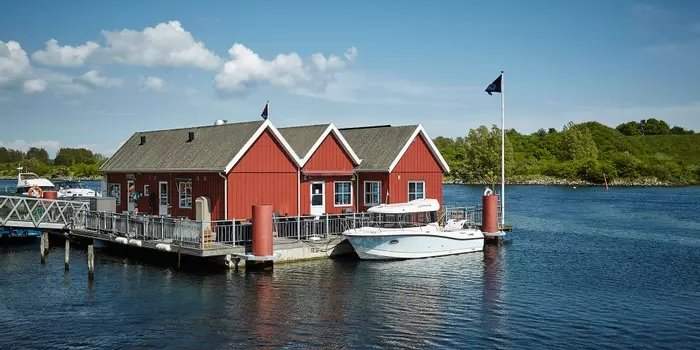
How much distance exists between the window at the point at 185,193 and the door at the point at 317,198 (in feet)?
21.7

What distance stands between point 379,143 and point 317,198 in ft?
19.9

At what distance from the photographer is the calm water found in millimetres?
20188

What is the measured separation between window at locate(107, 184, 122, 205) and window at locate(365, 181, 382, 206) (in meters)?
15.6

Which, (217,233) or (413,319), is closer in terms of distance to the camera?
(413,319)

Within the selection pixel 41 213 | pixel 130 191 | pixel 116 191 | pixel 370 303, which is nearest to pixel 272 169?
pixel 130 191

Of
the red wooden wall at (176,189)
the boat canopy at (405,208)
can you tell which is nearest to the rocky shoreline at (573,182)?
the boat canopy at (405,208)

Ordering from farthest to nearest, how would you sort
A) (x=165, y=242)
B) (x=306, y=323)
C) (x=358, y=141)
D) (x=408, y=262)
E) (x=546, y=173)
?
(x=546, y=173) < (x=358, y=141) < (x=408, y=262) < (x=165, y=242) < (x=306, y=323)

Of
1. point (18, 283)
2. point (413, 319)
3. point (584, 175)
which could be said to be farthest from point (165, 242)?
point (584, 175)

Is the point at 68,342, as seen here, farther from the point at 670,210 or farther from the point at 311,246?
the point at 670,210

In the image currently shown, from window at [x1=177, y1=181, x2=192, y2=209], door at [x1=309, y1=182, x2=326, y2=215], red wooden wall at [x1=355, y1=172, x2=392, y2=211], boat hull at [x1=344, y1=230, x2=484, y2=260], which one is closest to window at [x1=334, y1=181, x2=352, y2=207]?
red wooden wall at [x1=355, y1=172, x2=392, y2=211]

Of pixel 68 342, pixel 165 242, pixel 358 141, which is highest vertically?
pixel 358 141

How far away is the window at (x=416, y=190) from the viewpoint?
39.8 meters

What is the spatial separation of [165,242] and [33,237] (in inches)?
698

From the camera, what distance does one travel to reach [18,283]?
28438 mm
